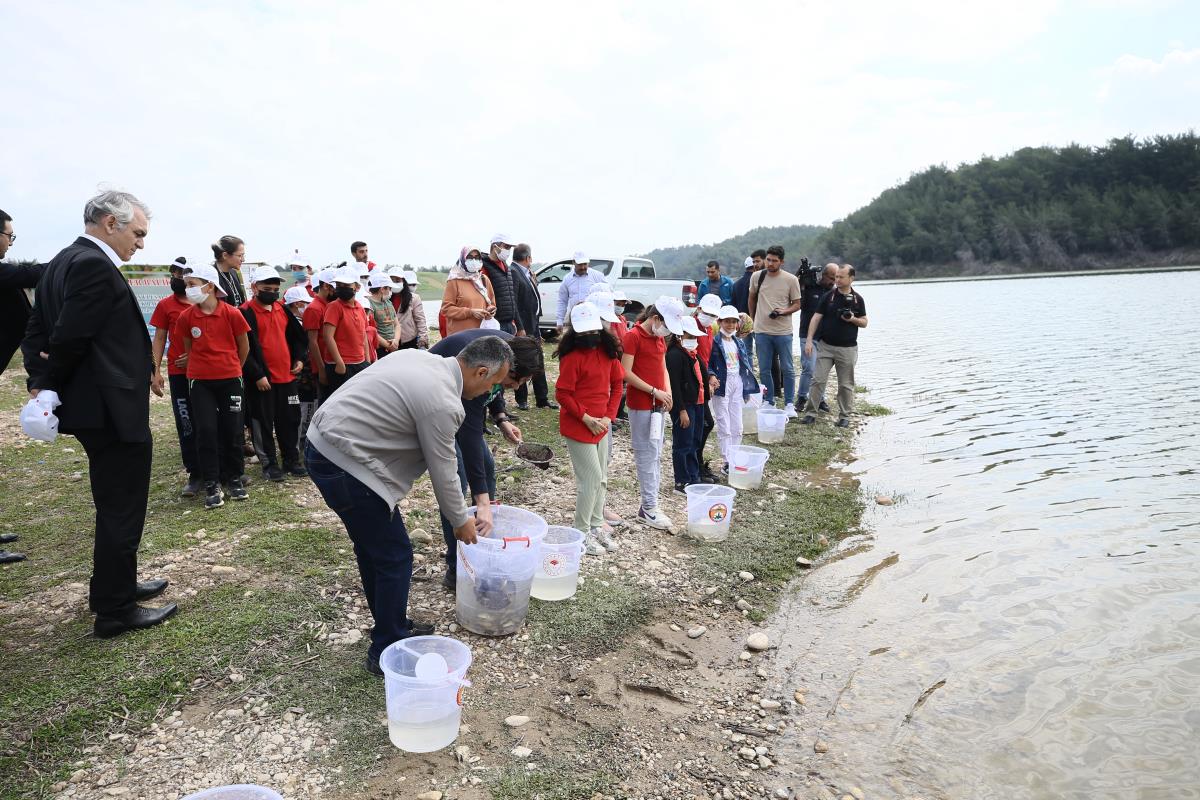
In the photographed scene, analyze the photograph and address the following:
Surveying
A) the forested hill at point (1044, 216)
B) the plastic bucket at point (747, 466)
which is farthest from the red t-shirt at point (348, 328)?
the forested hill at point (1044, 216)

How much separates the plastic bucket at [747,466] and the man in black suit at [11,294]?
5.73 meters

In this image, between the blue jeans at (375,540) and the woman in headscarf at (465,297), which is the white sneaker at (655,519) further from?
the blue jeans at (375,540)

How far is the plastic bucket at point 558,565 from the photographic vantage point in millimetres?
4168

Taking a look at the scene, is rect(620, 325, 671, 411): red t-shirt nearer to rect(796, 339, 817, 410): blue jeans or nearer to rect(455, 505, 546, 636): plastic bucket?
rect(455, 505, 546, 636): plastic bucket

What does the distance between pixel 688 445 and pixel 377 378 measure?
13.6 ft

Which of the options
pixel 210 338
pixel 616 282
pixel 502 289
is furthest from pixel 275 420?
pixel 616 282

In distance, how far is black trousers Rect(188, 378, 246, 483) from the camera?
18.2 feet

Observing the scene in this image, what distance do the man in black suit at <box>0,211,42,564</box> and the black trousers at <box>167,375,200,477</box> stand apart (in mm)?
1436

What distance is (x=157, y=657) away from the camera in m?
3.43

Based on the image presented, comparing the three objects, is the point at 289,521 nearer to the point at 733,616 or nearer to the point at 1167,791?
the point at 733,616

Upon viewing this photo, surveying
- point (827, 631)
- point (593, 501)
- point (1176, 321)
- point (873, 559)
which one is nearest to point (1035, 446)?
point (873, 559)

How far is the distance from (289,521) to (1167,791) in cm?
558

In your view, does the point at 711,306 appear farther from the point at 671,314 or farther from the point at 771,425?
the point at 771,425

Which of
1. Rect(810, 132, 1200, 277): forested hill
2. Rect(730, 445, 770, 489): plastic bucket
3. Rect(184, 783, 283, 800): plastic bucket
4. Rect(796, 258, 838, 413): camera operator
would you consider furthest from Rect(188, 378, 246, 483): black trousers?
Rect(810, 132, 1200, 277): forested hill
